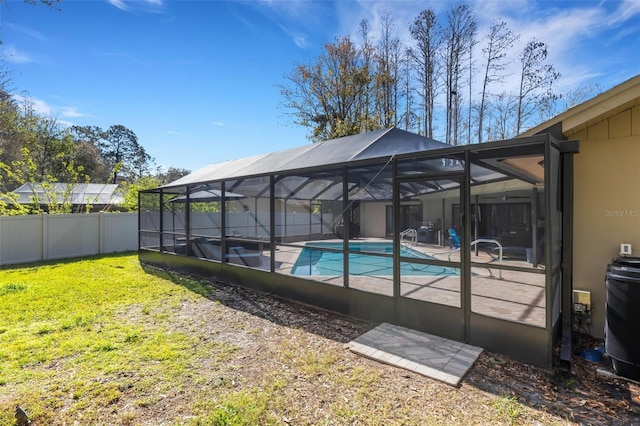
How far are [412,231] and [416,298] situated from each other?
0.92m

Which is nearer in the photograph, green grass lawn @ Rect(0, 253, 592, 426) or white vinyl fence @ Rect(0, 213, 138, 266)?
green grass lawn @ Rect(0, 253, 592, 426)

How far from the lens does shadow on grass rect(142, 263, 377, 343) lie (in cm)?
441

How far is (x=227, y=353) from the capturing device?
3691 millimetres

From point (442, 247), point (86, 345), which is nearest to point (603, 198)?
point (442, 247)

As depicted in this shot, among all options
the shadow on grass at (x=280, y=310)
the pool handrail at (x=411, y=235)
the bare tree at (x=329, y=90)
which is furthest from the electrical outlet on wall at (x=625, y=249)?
the bare tree at (x=329, y=90)

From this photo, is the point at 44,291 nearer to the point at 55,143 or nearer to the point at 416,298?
the point at 416,298

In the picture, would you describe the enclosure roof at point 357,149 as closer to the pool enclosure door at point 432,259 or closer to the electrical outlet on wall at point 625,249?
the pool enclosure door at point 432,259

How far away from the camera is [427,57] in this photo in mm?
16828

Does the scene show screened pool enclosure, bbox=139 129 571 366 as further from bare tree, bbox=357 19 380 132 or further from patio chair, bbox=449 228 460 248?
bare tree, bbox=357 19 380 132

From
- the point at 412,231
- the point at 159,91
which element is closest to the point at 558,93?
the point at 412,231

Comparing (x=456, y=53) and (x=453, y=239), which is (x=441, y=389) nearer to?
(x=453, y=239)

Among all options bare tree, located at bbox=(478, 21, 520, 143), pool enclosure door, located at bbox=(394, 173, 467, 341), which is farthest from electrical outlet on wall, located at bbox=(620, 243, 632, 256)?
bare tree, located at bbox=(478, 21, 520, 143)

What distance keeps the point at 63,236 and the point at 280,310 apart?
10091mm

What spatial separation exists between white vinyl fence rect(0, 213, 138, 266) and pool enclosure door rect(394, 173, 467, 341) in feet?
39.4
